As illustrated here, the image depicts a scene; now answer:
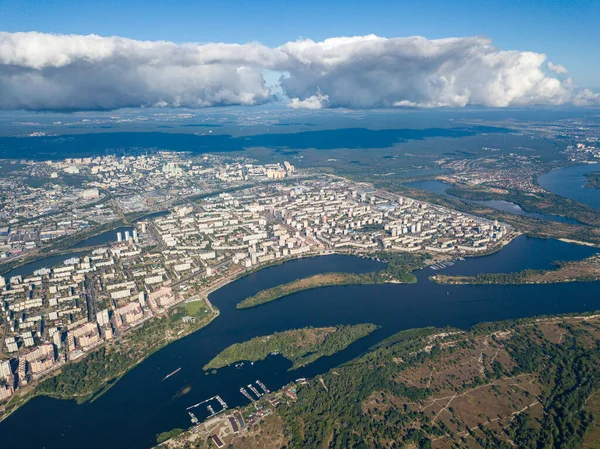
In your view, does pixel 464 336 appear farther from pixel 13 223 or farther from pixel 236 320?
pixel 13 223

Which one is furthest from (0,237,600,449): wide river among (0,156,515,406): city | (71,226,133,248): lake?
(71,226,133,248): lake

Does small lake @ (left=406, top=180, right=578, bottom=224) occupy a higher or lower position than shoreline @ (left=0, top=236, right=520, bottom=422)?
higher

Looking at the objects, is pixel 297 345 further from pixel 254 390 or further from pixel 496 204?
pixel 496 204

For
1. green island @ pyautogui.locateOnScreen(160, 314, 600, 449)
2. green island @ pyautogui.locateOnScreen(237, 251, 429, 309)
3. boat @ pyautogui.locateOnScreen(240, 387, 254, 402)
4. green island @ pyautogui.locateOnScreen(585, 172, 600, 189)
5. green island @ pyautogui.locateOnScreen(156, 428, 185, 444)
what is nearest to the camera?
green island @ pyautogui.locateOnScreen(160, 314, 600, 449)

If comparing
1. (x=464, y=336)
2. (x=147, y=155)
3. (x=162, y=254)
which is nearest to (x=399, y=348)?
(x=464, y=336)

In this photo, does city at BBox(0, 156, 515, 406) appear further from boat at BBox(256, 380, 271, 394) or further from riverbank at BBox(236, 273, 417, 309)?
boat at BBox(256, 380, 271, 394)

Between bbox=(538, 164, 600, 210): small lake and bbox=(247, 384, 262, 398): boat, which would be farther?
bbox=(538, 164, 600, 210): small lake
